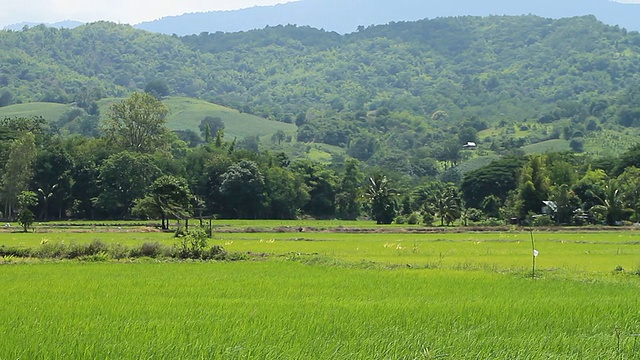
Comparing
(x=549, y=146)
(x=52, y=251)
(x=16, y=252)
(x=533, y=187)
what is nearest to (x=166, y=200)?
(x=16, y=252)

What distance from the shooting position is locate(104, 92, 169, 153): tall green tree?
96.7 m

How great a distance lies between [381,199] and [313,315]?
2475 inches

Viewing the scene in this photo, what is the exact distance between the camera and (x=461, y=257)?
32.1m

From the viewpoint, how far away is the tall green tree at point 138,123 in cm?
9669

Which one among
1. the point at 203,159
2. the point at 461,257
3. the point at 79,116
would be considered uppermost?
the point at 79,116

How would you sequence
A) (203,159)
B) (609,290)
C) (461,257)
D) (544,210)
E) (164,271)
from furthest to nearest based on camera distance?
(203,159) → (544,210) → (461,257) → (164,271) → (609,290)

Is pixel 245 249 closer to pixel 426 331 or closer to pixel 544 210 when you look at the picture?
pixel 426 331

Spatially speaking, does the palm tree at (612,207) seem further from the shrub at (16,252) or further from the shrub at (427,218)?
the shrub at (16,252)

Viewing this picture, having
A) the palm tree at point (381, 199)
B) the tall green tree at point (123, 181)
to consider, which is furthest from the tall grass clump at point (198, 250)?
the tall green tree at point (123, 181)

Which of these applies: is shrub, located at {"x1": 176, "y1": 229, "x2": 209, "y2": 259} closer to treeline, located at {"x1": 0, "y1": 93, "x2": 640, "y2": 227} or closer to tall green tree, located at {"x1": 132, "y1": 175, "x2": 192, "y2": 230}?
treeline, located at {"x1": 0, "y1": 93, "x2": 640, "y2": 227}

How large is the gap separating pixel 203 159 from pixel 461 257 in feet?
211

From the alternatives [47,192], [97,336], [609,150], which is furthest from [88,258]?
[609,150]

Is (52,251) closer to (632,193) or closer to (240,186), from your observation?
(632,193)

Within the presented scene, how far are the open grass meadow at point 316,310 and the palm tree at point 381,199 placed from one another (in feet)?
159
